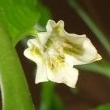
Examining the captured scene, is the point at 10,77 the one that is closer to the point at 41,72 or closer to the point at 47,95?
the point at 41,72

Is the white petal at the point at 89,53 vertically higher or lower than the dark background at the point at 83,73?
lower

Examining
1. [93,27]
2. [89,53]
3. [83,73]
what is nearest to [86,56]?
[89,53]

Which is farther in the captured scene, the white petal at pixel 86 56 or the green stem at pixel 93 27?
the green stem at pixel 93 27

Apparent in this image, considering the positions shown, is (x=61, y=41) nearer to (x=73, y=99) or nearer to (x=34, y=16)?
(x=34, y=16)

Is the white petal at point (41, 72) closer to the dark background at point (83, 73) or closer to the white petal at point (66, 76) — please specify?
the white petal at point (66, 76)

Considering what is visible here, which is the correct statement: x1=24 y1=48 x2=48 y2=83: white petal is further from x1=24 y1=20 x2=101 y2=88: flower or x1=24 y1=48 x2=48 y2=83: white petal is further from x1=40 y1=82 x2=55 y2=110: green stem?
x1=40 y1=82 x2=55 y2=110: green stem

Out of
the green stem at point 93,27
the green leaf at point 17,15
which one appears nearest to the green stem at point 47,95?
the green stem at point 93,27

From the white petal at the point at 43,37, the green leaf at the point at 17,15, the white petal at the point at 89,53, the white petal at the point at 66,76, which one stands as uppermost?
the green leaf at the point at 17,15

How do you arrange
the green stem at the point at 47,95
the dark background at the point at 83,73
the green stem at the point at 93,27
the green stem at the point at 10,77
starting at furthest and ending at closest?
the dark background at the point at 83,73, the green stem at the point at 93,27, the green stem at the point at 47,95, the green stem at the point at 10,77
